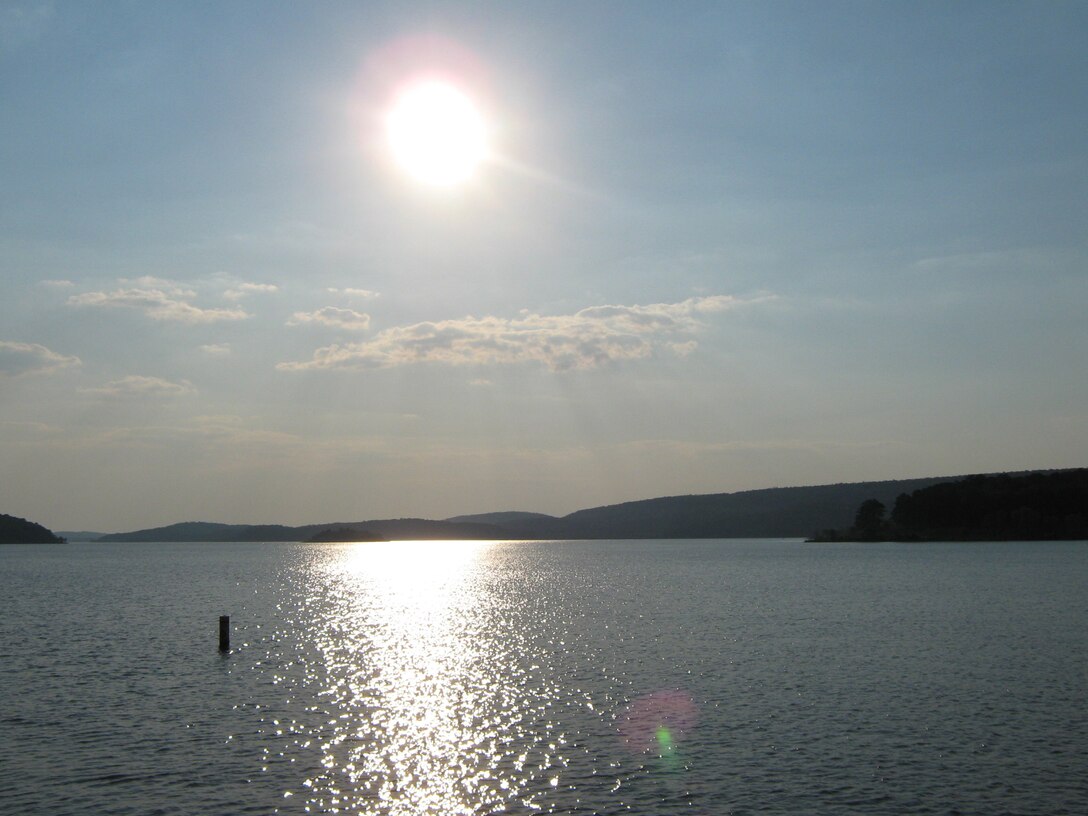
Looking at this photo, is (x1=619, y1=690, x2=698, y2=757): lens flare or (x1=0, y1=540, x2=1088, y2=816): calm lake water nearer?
(x1=0, y1=540, x2=1088, y2=816): calm lake water

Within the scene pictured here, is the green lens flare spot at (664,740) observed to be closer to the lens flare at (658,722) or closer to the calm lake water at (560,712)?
the lens flare at (658,722)

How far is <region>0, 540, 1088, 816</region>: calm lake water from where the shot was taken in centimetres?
2781

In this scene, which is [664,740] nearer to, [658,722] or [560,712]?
[658,722]

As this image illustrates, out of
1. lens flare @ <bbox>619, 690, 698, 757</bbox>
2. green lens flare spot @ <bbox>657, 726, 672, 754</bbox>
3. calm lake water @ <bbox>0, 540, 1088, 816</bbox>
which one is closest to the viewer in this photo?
calm lake water @ <bbox>0, 540, 1088, 816</bbox>

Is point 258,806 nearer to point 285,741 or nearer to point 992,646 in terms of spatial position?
point 285,741

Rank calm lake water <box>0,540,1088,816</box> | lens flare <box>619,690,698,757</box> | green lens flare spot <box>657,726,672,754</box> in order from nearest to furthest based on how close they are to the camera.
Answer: calm lake water <box>0,540,1088,816</box>, green lens flare spot <box>657,726,672,754</box>, lens flare <box>619,690,698,757</box>

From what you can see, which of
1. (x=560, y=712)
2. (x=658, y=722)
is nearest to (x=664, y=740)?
(x=658, y=722)

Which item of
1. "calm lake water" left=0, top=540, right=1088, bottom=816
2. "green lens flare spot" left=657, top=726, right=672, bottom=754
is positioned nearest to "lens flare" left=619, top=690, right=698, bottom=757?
"green lens flare spot" left=657, top=726, right=672, bottom=754

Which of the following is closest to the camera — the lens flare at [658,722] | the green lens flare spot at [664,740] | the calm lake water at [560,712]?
the calm lake water at [560,712]

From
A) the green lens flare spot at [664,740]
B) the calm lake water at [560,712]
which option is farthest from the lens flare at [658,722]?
the calm lake water at [560,712]

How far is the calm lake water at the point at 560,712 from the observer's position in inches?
1095

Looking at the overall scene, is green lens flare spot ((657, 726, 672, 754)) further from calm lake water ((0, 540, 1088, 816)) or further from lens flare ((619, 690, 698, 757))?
calm lake water ((0, 540, 1088, 816))

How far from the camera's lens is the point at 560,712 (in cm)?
3975

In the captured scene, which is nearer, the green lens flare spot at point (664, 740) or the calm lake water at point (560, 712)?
the calm lake water at point (560, 712)
